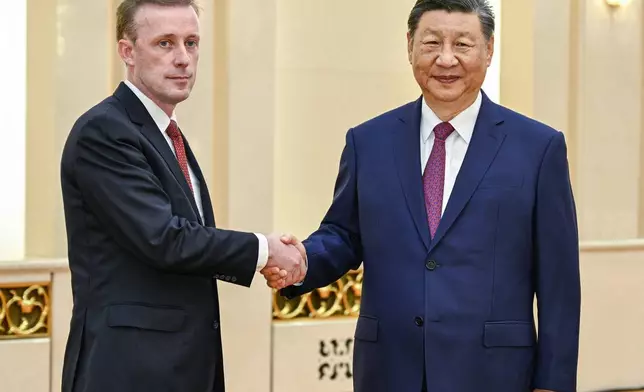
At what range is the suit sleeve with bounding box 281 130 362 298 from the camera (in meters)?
3.88

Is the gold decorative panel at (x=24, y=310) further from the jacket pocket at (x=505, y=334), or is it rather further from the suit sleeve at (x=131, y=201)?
the jacket pocket at (x=505, y=334)

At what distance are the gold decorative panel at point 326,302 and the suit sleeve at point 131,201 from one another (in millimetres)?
3369

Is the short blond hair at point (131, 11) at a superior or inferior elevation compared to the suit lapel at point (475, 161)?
superior

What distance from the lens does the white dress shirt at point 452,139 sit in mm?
3662

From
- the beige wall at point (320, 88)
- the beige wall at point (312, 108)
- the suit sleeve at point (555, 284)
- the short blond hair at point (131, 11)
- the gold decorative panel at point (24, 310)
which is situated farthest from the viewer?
the beige wall at point (320, 88)

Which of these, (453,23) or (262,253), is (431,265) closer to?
(262,253)

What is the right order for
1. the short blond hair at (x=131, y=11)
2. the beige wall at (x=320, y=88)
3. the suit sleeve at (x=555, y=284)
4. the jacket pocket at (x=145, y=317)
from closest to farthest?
1. the jacket pocket at (x=145, y=317)
2. the suit sleeve at (x=555, y=284)
3. the short blond hair at (x=131, y=11)
4. the beige wall at (x=320, y=88)

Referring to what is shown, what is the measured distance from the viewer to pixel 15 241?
6332 millimetres

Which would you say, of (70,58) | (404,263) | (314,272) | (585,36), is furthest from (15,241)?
(585,36)

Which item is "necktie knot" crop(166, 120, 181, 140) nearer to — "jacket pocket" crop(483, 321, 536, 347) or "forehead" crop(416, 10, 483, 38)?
"forehead" crop(416, 10, 483, 38)

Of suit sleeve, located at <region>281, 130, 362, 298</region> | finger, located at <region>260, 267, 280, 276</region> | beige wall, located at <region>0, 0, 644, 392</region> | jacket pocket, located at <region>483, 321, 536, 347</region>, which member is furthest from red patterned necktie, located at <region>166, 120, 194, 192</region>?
beige wall, located at <region>0, 0, 644, 392</region>

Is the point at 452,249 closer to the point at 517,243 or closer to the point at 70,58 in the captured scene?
the point at 517,243

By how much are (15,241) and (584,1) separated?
4.29 m

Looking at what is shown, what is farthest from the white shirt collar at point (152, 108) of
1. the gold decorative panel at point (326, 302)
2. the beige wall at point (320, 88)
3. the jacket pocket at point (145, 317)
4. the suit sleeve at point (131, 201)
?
the beige wall at point (320, 88)
